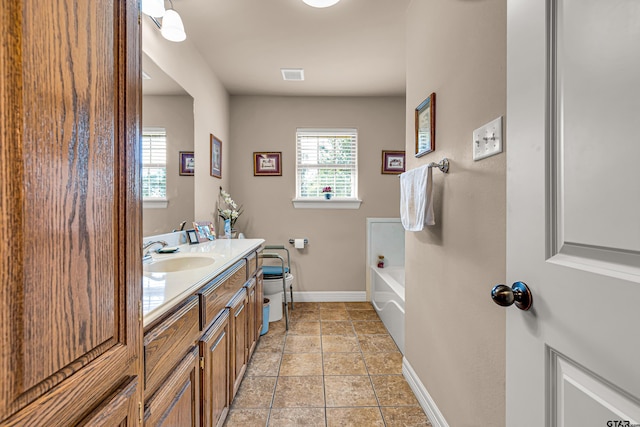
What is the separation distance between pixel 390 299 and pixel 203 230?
5.72 ft

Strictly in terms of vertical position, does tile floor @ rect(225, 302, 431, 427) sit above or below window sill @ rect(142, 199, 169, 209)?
below

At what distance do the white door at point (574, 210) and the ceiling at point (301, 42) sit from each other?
1.62 meters

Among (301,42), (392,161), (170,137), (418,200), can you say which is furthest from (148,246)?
(392,161)

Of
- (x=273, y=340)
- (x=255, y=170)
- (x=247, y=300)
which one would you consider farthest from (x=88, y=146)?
(x=255, y=170)

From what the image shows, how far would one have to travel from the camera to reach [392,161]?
336 cm

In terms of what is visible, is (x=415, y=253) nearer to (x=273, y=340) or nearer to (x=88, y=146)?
(x=273, y=340)

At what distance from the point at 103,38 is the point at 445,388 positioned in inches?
67.0

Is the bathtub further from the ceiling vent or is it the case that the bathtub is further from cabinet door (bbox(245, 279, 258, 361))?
the ceiling vent

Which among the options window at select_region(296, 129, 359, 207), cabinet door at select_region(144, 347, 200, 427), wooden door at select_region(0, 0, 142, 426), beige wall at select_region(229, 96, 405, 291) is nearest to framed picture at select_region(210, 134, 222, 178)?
beige wall at select_region(229, 96, 405, 291)

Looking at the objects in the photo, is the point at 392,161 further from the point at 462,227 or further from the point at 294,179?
the point at 462,227

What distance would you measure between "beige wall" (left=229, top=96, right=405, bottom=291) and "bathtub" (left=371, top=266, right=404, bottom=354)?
292 mm

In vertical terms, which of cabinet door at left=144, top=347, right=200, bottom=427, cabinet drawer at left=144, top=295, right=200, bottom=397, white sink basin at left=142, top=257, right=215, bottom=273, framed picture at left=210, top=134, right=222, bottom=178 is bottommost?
cabinet door at left=144, top=347, right=200, bottom=427

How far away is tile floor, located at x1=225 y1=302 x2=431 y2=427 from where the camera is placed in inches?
59.9

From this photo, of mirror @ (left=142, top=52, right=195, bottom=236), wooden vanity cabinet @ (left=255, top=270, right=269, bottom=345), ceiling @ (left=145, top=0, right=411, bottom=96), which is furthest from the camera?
wooden vanity cabinet @ (left=255, top=270, right=269, bottom=345)
